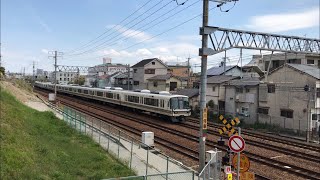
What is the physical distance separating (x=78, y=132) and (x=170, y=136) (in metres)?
6.42

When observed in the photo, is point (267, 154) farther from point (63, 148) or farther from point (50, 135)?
point (50, 135)

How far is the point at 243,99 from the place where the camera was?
120 ft

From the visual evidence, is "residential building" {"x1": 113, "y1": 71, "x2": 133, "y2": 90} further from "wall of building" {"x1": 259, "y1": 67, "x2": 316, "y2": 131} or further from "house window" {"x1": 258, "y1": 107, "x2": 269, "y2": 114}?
"wall of building" {"x1": 259, "y1": 67, "x2": 316, "y2": 131}

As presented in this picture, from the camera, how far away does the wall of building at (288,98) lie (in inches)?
1184

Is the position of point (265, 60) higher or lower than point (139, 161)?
higher

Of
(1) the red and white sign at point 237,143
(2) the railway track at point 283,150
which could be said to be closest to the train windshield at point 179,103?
(2) the railway track at point 283,150

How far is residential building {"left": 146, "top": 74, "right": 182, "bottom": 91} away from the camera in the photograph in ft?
191

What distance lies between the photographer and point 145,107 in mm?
37625

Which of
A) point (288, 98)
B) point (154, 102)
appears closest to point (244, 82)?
point (288, 98)

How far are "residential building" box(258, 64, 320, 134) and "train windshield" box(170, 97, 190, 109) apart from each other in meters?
7.59

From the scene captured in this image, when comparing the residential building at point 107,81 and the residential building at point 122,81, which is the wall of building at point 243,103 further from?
the residential building at point 107,81

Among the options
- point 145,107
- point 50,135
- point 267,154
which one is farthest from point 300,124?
point 50,135

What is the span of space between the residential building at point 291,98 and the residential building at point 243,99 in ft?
2.58

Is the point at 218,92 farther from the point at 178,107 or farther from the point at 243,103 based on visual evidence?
the point at 178,107
